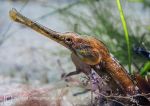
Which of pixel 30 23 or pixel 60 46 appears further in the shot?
pixel 60 46

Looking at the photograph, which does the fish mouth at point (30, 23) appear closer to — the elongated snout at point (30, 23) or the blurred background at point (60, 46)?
the elongated snout at point (30, 23)

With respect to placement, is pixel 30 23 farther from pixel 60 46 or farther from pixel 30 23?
pixel 60 46

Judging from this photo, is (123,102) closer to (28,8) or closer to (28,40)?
(28,40)

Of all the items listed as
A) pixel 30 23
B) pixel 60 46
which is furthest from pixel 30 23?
pixel 60 46

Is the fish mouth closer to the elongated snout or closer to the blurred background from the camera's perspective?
the elongated snout

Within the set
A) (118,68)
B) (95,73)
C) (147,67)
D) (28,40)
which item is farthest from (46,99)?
(28,40)

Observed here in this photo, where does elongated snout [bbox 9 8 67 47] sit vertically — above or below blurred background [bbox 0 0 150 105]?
below

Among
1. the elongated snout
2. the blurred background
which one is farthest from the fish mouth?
the blurred background

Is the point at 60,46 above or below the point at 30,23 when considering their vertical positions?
above

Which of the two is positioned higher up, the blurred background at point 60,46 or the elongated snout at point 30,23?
the blurred background at point 60,46

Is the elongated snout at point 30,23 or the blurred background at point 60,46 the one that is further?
the blurred background at point 60,46

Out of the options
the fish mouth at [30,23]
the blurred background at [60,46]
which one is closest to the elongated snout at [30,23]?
the fish mouth at [30,23]
